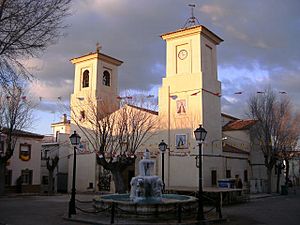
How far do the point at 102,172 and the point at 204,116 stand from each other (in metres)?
12.4

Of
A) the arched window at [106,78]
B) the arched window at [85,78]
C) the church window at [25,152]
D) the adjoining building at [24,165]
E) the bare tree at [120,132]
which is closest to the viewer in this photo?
the bare tree at [120,132]

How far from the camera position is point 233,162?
115 ft

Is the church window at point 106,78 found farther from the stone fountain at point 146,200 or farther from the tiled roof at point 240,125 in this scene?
the stone fountain at point 146,200

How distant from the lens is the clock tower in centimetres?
3047

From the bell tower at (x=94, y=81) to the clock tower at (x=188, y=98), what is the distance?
7.13 m

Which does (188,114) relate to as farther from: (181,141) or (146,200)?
(146,200)

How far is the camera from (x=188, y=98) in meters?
31.1

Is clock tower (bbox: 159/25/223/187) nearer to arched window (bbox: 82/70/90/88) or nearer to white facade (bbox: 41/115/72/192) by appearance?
arched window (bbox: 82/70/90/88)

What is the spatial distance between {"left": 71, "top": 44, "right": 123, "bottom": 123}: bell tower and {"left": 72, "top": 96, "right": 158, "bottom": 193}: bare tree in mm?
3795

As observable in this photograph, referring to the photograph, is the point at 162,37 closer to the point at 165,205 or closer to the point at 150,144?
the point at 150,144

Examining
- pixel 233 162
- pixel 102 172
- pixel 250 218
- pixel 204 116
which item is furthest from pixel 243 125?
pixel 250 218

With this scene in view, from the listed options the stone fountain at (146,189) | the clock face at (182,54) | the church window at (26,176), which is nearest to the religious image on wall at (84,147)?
the church window at (26,176)

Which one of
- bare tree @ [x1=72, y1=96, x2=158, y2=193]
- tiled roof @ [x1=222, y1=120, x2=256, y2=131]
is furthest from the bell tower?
tiled roof @ [x1=222, y1=120, x2=256, y2=131]

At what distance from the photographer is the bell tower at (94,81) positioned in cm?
3788
